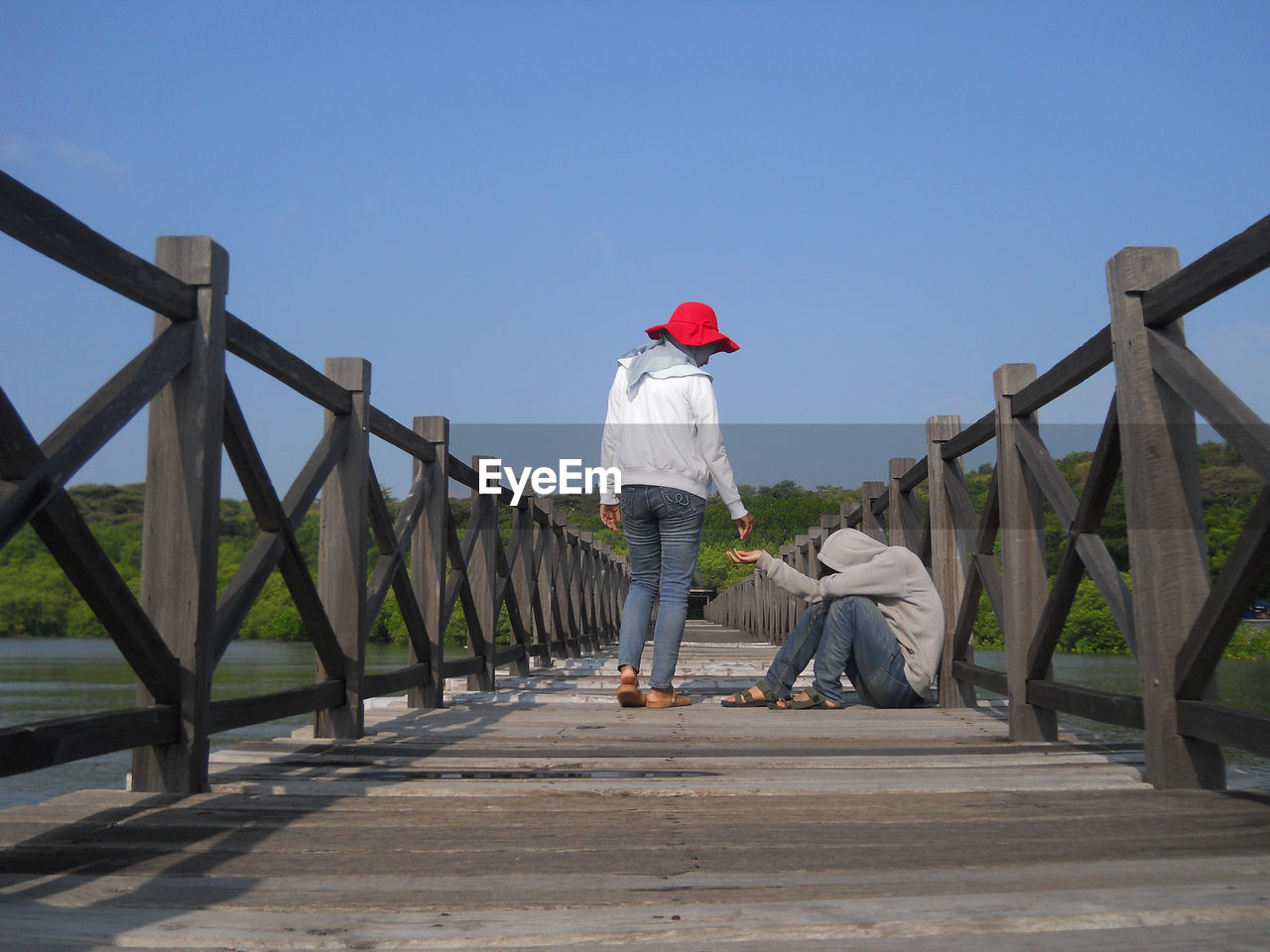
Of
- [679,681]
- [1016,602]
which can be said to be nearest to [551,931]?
[1016,602]

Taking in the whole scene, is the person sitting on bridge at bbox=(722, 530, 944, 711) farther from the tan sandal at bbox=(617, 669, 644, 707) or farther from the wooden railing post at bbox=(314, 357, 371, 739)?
the wooden railing post at bbox=(314, 357, 371, 739)

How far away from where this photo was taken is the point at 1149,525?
2.10 m

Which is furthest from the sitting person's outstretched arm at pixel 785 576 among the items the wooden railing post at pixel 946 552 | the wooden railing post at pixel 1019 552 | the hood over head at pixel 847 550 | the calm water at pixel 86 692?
the calm water at pixel 86 692

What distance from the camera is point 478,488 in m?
4.79

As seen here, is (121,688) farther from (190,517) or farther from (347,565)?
(190,517)

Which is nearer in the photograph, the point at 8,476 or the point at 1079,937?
the point at 1079,937

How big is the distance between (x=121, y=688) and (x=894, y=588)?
17.1m

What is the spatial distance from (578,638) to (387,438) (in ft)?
20.0

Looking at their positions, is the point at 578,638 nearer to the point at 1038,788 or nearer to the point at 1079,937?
the point at 1038,788

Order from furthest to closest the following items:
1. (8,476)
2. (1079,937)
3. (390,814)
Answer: (390,814) → (8,476) → (1079,937)

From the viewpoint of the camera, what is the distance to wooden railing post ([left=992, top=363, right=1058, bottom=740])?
116 inches

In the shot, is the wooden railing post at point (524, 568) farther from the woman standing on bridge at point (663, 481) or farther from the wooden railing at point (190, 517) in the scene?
the wooden railing at point (190, 517)

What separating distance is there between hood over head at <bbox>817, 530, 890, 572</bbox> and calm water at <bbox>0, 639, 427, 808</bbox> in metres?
2.22

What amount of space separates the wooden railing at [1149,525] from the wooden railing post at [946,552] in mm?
628
